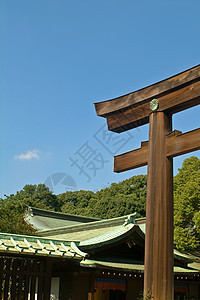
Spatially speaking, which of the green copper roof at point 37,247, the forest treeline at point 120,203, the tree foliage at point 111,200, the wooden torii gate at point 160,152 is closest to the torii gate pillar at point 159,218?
the wooden torii gate at point 160,152

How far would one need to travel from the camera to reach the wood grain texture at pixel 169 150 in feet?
17.7

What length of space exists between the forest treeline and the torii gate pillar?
12156 mm

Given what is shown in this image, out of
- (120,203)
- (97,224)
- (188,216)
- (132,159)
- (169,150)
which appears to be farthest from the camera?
(120,203)

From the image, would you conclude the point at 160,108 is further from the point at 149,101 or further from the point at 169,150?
the point at 169,150

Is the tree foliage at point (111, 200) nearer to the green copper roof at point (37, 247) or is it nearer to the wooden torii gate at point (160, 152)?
the green copper roof at point (37, 247)

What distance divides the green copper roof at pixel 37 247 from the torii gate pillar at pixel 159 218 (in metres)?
4.00

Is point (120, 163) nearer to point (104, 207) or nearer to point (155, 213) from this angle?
point (155, 213)

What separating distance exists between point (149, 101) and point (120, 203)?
3435 centimetres

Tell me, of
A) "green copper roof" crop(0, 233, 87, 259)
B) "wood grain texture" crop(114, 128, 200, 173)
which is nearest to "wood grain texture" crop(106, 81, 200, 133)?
"wood grain texture" crop(114, 128, 200, 173)

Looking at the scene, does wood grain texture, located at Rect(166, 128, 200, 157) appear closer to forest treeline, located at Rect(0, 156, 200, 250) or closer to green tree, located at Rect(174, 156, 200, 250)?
forest treeline, located at Rect(0, 156, 200, 250)

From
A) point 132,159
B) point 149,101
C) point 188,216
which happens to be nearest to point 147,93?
A: point 149,101

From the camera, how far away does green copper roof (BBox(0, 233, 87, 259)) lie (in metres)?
8.29

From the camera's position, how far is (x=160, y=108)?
5820mm

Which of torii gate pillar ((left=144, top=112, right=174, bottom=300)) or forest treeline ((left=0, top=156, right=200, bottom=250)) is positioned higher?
forest treeline ((left=0, top=156, right=200, bottom=250))
